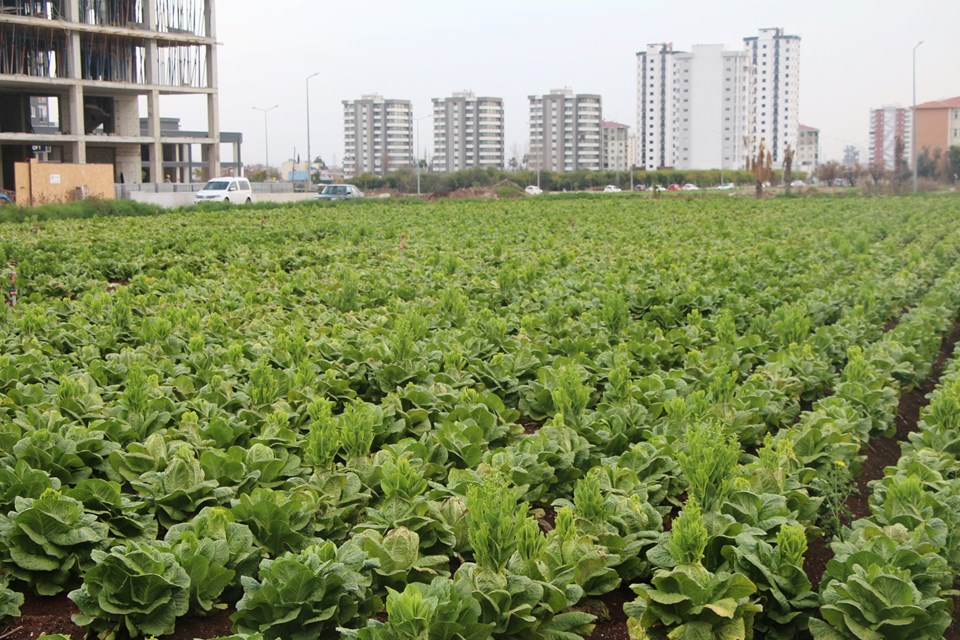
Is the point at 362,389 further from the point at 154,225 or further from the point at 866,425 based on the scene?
the point at 154,225

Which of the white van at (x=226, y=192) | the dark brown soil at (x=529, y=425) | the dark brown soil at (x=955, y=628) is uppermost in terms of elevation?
the white van at (x=226, y=192)

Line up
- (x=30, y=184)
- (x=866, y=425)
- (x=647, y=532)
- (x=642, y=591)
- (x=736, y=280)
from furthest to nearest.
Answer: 1. (x=30, y=184)
2. (x=736, y=280)
3. (x=866, y=425)
4. (x=647, y=532)
5. (x=642, y=591)

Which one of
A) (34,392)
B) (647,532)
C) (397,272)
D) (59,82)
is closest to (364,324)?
(34,392)

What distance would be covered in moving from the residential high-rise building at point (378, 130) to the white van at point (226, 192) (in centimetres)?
11893

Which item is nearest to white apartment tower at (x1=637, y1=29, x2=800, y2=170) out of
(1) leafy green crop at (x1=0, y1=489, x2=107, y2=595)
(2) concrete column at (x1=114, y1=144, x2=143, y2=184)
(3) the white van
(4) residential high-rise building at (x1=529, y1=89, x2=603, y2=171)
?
(4) residential high-rise building at (x1=529, y1=89, x2=603, y2=171)

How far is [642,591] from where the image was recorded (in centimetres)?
420

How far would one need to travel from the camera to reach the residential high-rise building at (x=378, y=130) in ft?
538

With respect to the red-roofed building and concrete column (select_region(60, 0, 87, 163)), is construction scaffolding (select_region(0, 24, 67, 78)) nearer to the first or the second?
concrete column (select_region(60, 0, 87, 163))

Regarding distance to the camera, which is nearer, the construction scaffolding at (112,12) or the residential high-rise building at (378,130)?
the construction scaffolding at (112,12)

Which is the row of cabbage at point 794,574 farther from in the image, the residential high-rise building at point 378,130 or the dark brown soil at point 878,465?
the residential high-rise building at point 378,130

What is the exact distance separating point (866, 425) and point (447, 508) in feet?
10.4

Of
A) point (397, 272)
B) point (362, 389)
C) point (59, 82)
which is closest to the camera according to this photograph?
point (362, 389)

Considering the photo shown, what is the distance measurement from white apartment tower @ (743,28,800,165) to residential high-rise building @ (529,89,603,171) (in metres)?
31.6

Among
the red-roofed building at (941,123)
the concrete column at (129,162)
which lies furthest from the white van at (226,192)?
the red-roofed building at (941,123)
